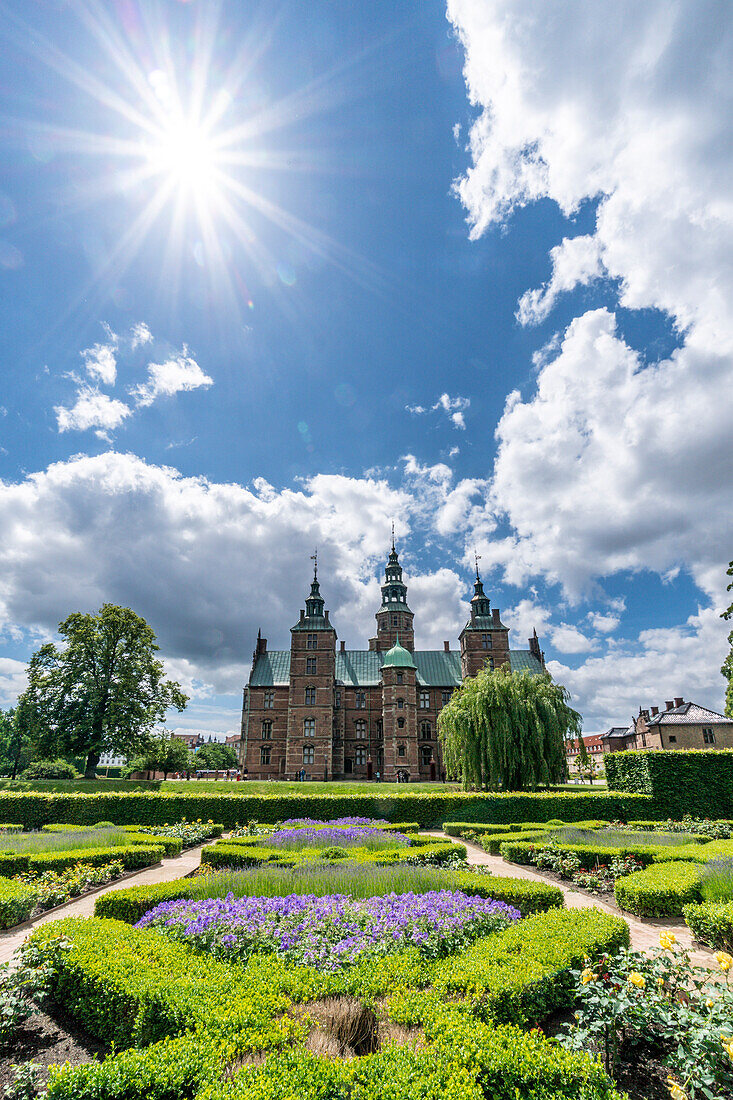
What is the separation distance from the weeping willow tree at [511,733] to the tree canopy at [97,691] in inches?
900

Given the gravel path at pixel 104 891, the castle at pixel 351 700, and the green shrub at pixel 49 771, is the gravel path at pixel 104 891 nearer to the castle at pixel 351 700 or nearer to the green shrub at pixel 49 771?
the green shrub at pixel 49 771

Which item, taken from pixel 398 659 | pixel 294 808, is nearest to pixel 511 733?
pixel 294 808

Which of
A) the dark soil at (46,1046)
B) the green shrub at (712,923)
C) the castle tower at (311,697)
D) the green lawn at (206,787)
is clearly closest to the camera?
the dark soil at (46,1046)

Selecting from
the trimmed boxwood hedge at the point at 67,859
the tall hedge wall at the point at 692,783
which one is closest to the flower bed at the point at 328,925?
the trimmed boxwood hedge at the point at 67,859

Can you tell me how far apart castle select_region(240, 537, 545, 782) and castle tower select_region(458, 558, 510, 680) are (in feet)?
0.30

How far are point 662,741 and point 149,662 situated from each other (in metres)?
48.3

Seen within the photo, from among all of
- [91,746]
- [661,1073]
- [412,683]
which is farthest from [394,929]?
[412,683]

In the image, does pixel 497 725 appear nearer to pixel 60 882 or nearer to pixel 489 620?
pixel 60 882

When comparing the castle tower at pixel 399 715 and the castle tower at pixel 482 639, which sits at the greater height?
the castle tower at pixel 482 639

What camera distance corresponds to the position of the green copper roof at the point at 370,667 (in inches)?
1896

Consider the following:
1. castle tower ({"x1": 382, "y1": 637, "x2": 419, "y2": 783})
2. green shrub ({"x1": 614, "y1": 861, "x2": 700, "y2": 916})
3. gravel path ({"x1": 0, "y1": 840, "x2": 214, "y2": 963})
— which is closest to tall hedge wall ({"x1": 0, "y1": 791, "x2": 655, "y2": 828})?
gravel path ({"x1": 0, "y1": 840, "x2": 214, "y2": 963})

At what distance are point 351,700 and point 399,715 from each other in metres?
6.43

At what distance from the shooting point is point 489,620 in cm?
4819

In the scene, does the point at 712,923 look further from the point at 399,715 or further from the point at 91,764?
the point at 399,715
